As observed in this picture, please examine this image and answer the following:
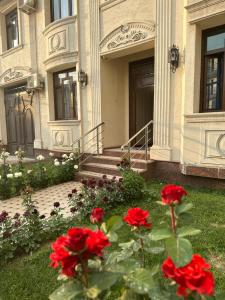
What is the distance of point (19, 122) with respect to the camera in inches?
428

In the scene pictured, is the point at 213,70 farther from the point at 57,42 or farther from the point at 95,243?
the point at 95,243

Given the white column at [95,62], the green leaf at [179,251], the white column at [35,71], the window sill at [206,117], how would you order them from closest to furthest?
the green leaf at [179,251]
the window sill at [206,117]
the white column at [95,62]
the white column at [35,71]

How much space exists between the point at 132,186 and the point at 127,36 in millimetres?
3953

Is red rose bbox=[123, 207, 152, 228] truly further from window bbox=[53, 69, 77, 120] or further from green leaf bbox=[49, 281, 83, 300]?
window bbox=[53, 69, 77, 120]

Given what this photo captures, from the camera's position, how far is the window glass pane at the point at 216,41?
4926mm

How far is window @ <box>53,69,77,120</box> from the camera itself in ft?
26.9

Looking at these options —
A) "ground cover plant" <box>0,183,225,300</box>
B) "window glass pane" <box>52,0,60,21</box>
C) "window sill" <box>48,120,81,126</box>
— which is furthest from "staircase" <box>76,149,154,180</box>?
"window glass pane" <box>52,0,60,21</box>

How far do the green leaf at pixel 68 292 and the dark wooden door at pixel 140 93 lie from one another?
701cm

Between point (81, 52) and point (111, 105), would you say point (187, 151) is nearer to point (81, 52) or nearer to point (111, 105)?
point (111, 105)

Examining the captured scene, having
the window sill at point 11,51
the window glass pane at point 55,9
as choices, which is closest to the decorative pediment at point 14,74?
the window sill at point 11,51

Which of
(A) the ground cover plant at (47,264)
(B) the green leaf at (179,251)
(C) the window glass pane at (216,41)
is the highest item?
(C) the window glass pane at (216,41)

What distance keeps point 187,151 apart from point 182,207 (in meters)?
4.36

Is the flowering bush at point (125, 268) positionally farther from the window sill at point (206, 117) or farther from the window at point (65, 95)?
the window at point (65, 95)

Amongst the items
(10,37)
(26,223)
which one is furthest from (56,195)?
(10,37)
